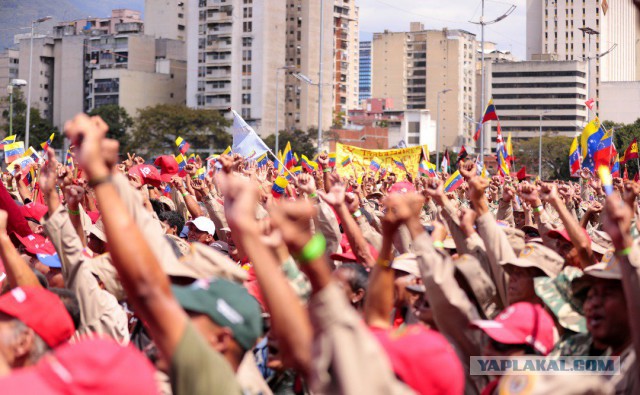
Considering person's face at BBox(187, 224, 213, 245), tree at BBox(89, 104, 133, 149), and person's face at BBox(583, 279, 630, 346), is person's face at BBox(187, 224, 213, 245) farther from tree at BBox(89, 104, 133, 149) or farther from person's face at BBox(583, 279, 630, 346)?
tree at BBox(89, 104, 133, 149)

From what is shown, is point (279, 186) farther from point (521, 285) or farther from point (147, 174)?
Result: point (521, 285)

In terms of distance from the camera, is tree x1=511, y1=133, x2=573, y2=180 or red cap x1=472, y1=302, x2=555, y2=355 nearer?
red cap x1=472, y1=302, x2=555, y2=355

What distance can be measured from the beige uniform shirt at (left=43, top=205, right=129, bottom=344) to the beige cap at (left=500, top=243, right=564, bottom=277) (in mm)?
2002

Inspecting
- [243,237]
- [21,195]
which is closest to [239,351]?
[243,237]

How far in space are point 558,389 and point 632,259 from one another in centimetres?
76

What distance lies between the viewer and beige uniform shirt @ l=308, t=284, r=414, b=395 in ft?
9.32

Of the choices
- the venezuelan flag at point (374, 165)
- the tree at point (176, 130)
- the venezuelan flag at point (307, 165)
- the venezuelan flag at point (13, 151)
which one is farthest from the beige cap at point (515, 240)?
the tree at point (176, 130)

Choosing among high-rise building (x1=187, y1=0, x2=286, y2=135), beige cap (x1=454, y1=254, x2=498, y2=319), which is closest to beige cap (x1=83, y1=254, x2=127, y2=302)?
beige cap (x1=454, y1=254, x2=498, y2=319)

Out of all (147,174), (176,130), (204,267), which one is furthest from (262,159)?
(176,130)

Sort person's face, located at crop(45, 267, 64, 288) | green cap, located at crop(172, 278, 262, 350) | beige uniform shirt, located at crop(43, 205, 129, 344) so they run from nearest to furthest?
1. green cap, located at crop(172, 278, 262, 350)
2. beige uniform shirt, located at crop(43, 205, 129, 344)
3. person's face, located at crop(45, 267, 64, 288)

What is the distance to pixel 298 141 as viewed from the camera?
91562 mm

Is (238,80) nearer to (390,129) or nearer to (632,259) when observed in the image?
(390,129)

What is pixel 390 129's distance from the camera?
432ft

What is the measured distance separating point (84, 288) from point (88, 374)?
2.81 m
